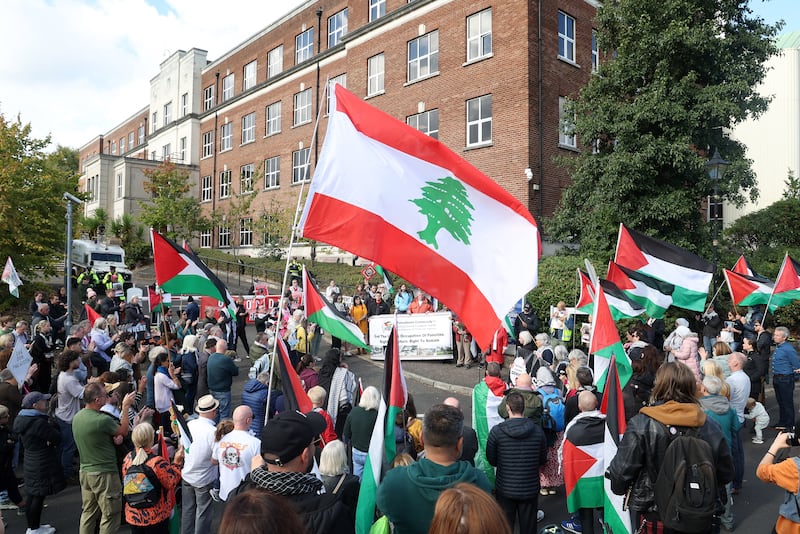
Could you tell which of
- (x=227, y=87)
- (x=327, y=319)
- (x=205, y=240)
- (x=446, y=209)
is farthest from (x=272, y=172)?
(x=446, y=209)

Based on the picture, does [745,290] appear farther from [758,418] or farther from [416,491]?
[416,491]

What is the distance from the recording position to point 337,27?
32750 millimetres

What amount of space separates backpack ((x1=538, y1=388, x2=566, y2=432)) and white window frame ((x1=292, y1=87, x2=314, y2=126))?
29.7m

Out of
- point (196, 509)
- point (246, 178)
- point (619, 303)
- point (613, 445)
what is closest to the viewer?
point (613, 445)

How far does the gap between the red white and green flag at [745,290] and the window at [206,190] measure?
38.7 meters

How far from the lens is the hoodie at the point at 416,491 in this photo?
9.39ft

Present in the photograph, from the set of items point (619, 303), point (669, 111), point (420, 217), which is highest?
point (669, 111)

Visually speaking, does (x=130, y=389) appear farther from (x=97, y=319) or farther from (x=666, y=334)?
(x=666, y=334)

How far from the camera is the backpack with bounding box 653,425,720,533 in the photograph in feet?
11.9

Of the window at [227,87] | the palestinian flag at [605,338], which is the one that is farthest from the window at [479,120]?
the window at [227,87]

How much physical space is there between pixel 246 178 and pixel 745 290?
32.1 m

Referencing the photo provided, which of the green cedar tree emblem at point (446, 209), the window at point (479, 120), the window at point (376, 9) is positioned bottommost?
the green cedar tree emblem at point (446, 209)

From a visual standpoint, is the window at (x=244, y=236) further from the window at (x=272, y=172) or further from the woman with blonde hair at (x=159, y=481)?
the woman with blonde hair at (x=159, y=481)

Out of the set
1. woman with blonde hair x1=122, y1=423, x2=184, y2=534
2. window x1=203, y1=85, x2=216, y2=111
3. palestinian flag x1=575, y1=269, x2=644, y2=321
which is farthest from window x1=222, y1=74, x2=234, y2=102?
woman with blonde hair x1=122, y1=423, x2=184, y2=534
